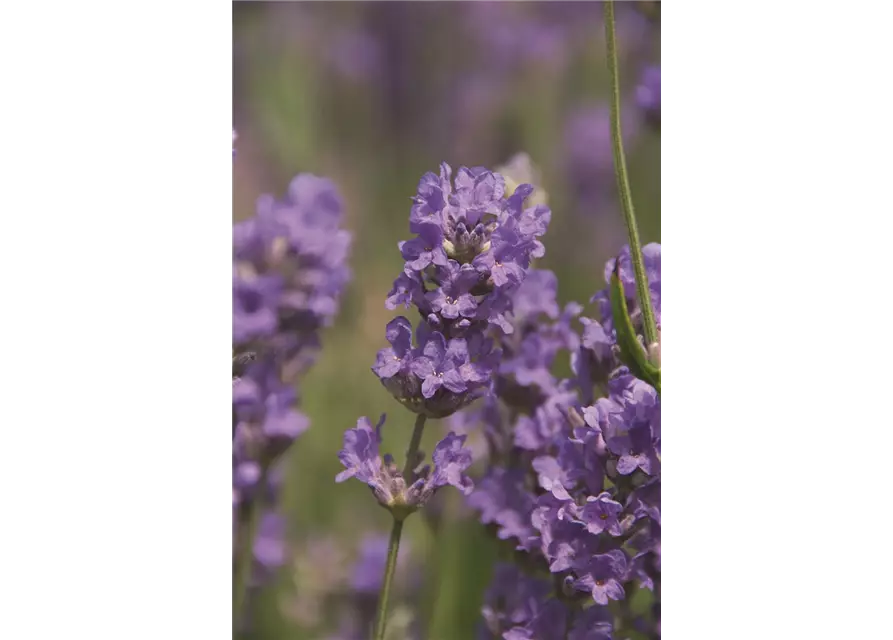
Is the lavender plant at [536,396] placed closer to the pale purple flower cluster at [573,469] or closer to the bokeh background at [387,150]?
the pale purple flower cluster at [573,469]

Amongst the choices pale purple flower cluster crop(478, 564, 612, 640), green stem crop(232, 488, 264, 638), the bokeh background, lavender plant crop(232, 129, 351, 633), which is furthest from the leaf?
green stem crop(232, 488, 264, 638)

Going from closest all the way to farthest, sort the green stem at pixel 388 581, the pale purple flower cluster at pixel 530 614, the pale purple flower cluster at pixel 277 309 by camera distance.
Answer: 1. the green stem at pixel 388 581
2. the pale purple flower cluster at pixel 530 614
3. the pale purple flower cluster at pixel 277 309

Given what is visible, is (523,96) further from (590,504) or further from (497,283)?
(590,504)

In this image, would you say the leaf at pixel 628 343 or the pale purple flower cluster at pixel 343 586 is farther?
the pale purple flower cluster at pixel 343 586

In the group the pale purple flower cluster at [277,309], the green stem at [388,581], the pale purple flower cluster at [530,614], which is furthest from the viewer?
the pale purple flower cluster at [277,309]

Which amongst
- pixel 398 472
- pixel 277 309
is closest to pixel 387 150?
pixel 277 309

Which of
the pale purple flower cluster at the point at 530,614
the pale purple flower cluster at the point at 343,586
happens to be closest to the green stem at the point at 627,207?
the pale purple flower cluster at the point at 530,614
